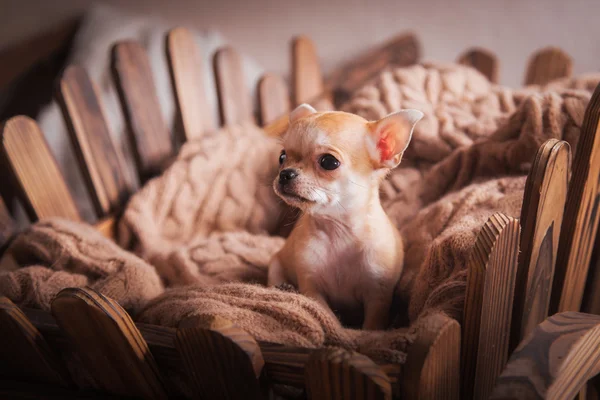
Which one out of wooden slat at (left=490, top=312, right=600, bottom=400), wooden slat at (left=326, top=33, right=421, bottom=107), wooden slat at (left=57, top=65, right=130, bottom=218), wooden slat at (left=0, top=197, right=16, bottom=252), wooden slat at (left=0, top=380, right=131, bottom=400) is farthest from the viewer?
wooden slat at (left=326, top=33, right=421, bottom=107)

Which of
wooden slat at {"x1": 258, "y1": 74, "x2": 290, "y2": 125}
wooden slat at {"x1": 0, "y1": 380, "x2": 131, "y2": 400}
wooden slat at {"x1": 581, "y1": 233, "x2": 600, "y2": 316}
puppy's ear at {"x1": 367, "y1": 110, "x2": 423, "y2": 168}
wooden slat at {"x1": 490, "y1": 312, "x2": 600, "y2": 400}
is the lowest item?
wooden slat at {"x1": 0, "y1": 380, "x2": 131, "y2": 400}

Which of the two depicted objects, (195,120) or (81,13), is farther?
(81,13)

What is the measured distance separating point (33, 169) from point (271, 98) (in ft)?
2.18

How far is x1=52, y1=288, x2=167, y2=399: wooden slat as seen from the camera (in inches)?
21.1

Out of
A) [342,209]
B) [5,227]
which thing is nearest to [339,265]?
[342,209]

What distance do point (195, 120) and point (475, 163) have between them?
2.22ft

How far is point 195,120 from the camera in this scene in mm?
1263

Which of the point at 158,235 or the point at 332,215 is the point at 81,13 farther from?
the point at 332,215

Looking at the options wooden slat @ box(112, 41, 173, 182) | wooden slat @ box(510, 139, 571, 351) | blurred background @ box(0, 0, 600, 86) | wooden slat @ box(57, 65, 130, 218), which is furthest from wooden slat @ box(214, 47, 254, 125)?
wooden slat @ box(510, 139, 571, 351)

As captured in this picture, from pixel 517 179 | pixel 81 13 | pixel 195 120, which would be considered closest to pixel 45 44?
pixel 81 13

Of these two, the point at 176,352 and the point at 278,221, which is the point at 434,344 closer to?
the point at 176,352

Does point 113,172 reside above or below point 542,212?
below

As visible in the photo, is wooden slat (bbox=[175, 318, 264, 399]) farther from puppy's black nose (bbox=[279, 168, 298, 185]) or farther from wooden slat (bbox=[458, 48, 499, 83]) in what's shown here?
wooden slat (bbox=[458, 48, 499, 83])

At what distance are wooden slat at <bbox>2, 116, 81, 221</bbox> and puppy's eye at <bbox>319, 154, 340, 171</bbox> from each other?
2.07 ft
